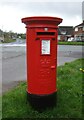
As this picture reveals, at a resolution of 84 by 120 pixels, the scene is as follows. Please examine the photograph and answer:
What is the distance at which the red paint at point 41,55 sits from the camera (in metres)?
5.21

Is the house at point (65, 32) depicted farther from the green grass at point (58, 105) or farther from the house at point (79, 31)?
the green grass at point (58, 105)

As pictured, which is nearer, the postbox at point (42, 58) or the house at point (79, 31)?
the postbox at point (42, 58)

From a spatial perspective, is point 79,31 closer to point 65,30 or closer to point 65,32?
point 65,32

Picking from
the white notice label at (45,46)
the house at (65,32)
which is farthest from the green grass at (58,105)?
the house at (65,32)

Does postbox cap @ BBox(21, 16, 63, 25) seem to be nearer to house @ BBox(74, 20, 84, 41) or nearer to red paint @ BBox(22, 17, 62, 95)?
red paint @ BBox(22, 17, 62, 95)

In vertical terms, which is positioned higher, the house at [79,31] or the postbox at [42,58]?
the house at [79,31]

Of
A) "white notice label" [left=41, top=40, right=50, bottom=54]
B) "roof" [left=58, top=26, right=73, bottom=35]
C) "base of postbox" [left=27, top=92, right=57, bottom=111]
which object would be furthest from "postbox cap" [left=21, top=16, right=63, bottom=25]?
"roof" [left=58, top=26, right=73, bottom=35]

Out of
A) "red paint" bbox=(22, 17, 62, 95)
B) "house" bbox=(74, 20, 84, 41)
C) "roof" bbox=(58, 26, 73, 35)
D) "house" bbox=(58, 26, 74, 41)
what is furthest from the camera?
"roof" bbox=(58, 26, 73, 35)

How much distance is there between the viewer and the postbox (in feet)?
17.1

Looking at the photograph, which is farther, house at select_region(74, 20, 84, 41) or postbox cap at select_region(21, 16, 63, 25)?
house at select_region(74, 20, 84, 41)

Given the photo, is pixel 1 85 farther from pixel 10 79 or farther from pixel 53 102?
pixel 53 102

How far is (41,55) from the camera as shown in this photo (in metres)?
5.25

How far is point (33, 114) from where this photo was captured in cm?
517

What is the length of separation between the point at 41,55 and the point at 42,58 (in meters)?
0.06
